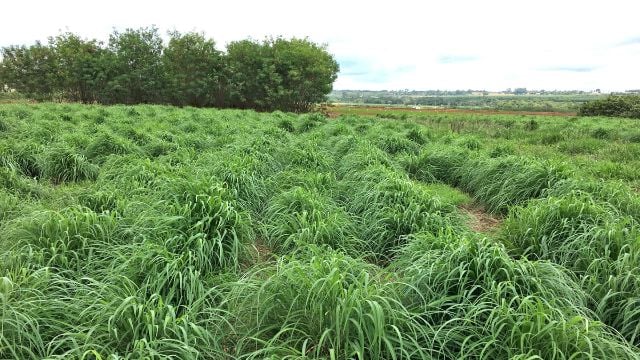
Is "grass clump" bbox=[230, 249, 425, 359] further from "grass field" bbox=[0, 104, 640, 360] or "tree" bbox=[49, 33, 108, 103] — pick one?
"tree" bbox=[49, 33, 108, 103]

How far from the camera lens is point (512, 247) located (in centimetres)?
396

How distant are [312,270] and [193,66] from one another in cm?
3370

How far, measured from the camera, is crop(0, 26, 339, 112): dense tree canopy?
31.9 m

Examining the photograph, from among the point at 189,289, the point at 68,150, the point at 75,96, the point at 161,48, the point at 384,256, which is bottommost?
the point at 384,256

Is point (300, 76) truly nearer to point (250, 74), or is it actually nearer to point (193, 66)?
point (250, 74)

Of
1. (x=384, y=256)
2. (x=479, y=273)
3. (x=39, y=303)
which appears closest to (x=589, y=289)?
(x=479, y=273)

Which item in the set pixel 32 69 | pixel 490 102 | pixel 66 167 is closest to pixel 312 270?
pixel 66 167

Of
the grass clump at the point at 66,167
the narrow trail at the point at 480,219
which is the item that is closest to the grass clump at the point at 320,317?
the narrow trail at the point at 480,219

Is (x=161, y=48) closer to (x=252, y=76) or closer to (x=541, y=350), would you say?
(x=252, y=76)

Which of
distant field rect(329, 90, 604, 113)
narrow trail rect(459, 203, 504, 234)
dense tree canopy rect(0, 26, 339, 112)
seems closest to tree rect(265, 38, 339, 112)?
dense tree canopy rect(0, 26, 339, 112)

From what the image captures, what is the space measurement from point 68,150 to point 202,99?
28313mm

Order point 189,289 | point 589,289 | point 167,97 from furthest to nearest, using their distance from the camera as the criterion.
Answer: point 167,97 → point 589,289 → point 189,289

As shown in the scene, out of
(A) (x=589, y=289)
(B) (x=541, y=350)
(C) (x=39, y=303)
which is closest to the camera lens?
(B) (x=541, y=350)

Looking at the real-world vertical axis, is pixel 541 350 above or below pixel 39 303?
below
